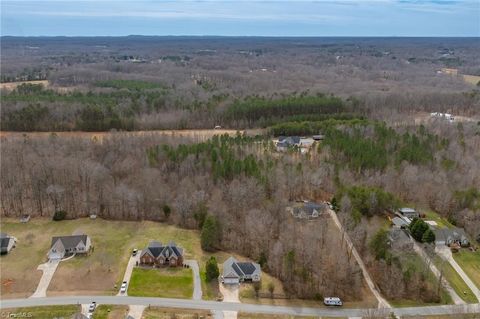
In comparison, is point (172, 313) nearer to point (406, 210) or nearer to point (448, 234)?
point (448, 234)

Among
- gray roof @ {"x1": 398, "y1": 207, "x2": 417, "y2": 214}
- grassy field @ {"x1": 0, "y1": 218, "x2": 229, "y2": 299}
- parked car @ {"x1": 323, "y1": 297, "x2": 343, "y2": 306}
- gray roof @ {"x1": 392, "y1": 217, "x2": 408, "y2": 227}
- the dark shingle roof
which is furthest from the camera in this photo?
gray roof @ {"x1": 398, "y1": 207, "x2": 417, "y2": 214}

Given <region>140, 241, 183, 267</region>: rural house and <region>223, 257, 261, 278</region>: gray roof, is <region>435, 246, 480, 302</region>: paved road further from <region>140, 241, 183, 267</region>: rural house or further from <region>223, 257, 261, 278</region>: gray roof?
<region>140, 241, 183, 267</region>: rural house

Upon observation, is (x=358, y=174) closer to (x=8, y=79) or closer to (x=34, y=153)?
(x=34, y=153)

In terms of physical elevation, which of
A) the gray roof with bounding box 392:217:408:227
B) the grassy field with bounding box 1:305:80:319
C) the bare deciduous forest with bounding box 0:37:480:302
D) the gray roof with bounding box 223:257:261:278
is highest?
the bare deciduous forest with bounding box 0:37:480:302

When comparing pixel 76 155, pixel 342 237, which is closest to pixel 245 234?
pixel 342 237

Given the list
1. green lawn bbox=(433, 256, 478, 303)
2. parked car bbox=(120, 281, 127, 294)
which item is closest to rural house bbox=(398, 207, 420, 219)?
green lawn bbox=(433, 256, 478, 303)

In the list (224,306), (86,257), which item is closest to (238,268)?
(224,306)
